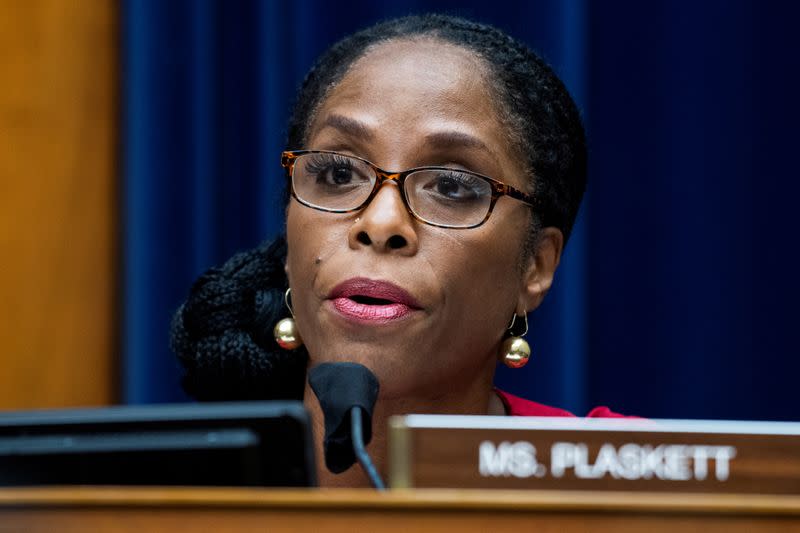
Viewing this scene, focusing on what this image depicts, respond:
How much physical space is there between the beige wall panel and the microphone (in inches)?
42.0

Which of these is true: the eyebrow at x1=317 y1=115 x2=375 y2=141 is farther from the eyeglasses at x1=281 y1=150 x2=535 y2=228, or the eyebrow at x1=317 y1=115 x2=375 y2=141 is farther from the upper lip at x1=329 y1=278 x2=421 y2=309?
the upper lip at x1=329 y1=278 x2=421 y2=309

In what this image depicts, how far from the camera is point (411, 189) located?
3.66ft

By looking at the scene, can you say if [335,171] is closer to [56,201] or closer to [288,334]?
[288,334]

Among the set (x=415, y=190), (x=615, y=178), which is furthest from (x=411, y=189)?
(x=615, y=178)

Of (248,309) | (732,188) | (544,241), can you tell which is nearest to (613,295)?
(732,188)

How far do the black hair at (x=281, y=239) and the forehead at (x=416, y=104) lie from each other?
0.08 ft

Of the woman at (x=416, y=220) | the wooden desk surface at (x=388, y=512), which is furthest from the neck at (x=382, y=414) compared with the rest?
the wooden desk surface at (x=388, y=512)

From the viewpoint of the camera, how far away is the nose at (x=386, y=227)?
107 cm

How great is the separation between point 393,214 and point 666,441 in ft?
1.77

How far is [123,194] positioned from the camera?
1779 mm

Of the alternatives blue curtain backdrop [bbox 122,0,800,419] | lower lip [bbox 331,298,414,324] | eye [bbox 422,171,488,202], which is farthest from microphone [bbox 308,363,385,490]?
blue curtain backdrop [bbox 122,0,800,419]

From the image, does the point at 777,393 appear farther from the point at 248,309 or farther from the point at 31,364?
the point at 31,364

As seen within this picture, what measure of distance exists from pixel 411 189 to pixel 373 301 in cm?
13

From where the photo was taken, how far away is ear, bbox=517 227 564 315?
4.11 feet
